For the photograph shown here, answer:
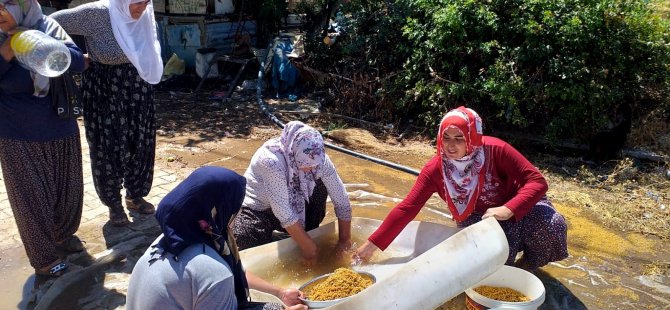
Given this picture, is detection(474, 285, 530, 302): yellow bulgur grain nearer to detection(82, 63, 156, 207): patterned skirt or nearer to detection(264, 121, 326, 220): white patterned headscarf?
detection(264, 121, 326, 220): white patterned headscarf

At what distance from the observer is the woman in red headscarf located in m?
2.88

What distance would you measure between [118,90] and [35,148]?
716mm

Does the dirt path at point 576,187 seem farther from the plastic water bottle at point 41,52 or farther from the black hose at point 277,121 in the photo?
the plastic water bottle at point 41,52

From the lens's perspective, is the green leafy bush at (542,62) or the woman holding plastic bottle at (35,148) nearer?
the woman holding plastic bottle at (35,148)

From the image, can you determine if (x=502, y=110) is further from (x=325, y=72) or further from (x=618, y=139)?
(x=325, y=72)

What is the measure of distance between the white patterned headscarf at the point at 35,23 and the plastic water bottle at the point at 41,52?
58 mm

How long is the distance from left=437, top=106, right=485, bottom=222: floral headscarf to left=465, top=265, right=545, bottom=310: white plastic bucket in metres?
0.42

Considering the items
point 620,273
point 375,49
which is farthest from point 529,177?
point 375,49

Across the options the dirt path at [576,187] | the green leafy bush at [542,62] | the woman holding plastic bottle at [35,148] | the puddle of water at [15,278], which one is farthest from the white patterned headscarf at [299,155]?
the green leafy bush at [542,62]

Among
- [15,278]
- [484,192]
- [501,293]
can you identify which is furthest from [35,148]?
[501,293]

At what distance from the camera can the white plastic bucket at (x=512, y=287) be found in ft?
7.97

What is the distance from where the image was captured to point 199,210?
73.1 inches

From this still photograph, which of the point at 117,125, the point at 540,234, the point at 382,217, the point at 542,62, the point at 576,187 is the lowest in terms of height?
the point at 382,217

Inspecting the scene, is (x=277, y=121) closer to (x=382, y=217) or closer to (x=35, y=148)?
(x=382, y=217)
